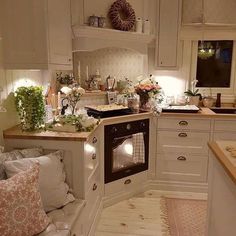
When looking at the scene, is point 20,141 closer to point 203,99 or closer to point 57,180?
point 57,180

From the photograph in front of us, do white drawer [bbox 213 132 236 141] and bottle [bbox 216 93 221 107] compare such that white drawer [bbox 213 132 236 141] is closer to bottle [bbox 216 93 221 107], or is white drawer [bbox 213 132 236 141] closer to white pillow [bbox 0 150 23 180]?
bottle [bbox 216 93 221 107]

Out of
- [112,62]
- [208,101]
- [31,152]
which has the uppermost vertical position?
[112,62]

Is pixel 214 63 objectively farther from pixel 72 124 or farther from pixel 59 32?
pixel 72 124

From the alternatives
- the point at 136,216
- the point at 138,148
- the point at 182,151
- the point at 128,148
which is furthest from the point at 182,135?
the point at 136,216

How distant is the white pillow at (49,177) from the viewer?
1.77m

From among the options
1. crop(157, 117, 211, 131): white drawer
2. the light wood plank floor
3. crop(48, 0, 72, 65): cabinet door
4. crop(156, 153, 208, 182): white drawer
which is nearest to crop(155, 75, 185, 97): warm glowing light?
crop(157, 117, 211, 131): white drawer

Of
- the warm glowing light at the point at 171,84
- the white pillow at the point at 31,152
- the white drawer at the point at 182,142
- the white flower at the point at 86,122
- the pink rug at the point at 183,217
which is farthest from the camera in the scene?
the warm glowing light at the point at 171,84

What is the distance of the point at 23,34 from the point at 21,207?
1308 mm

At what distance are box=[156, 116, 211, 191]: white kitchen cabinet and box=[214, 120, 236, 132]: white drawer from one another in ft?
0.30

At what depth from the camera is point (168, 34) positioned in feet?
11.1

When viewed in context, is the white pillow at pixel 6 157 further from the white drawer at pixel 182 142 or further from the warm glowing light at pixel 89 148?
the white drawer at pixel 182 142

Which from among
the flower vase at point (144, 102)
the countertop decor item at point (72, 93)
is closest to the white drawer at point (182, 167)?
the flower vase at point (144, 102)

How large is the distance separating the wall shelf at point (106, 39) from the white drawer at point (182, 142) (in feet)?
3.62

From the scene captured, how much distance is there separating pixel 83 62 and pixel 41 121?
1.52 meters
